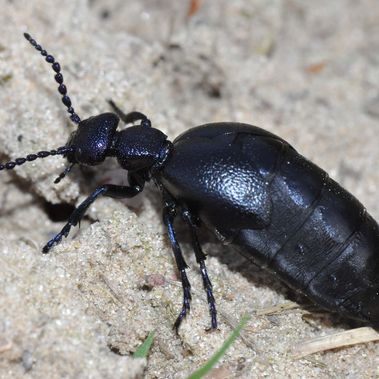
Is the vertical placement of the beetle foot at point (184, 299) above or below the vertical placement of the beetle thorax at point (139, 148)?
below

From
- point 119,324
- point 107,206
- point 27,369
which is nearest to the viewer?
point 27,369

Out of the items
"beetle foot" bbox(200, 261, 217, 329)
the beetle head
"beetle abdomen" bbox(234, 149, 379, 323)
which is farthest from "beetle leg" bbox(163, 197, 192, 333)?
the beetle head

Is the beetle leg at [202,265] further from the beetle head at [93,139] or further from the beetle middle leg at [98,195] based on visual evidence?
the beetle head at [93,139]

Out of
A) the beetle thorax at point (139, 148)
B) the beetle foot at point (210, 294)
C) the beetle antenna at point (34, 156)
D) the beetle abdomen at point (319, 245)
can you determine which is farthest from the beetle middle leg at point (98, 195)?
Result: the beetle abdomen at point (319, 245)

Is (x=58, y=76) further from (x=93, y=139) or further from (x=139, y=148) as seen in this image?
(x=139, y=148)

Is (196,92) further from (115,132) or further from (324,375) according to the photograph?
(324,375)

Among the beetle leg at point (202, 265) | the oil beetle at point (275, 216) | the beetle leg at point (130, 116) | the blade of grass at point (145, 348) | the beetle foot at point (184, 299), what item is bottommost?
the blade of grass at point (145, 348)

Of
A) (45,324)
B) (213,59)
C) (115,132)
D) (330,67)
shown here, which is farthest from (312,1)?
(45,324)

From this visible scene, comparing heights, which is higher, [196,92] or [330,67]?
[330,67]
